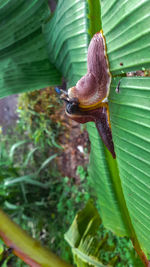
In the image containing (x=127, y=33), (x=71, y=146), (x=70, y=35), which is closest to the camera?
(x=127, y=33)

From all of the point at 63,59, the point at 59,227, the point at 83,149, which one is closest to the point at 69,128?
the point at 83,149

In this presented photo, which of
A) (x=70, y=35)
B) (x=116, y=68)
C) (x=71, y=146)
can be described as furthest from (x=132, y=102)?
(x=71, y=146)

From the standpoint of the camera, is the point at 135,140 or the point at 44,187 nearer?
the point at 135,140

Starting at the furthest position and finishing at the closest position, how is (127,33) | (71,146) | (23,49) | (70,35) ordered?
1. (71,146)
2. (23,49)
3. (70,35)
4. (127,33)

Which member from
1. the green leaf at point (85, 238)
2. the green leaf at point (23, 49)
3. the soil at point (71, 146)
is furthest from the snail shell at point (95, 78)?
the soil at point (71, 146)

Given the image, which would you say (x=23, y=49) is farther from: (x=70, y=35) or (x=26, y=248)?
(x=26, y=248)

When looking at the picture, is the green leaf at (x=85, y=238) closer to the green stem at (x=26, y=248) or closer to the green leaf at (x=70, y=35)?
the green stem at (x=26, y=248)

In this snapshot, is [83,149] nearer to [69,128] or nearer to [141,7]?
[69,128]
